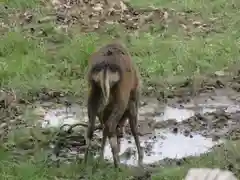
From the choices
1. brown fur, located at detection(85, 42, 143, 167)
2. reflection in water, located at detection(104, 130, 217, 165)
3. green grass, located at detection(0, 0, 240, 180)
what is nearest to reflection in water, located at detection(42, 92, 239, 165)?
reflection in water, located at detection(104, 130, 217, 165)

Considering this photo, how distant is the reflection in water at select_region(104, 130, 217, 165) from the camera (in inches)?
278

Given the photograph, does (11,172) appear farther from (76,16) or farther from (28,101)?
(76,16)

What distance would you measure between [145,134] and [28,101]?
6.31ft

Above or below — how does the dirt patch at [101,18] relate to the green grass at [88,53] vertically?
above

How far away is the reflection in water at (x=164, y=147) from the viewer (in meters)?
7.05

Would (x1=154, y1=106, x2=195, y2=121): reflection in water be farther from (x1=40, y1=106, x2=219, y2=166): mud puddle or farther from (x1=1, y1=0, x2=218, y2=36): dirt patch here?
(x1=1, y1=0, x2=218, y2=36): dirt patch

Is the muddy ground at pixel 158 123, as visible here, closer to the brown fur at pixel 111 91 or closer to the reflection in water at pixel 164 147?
the reflection in water at pixel 164 147

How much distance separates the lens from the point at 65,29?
38.1ft

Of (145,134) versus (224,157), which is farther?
(145,134)

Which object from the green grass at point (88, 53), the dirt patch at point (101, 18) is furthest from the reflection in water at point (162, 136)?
the dirt patch at point (101, 18)

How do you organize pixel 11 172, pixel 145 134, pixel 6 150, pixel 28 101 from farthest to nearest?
1. pixel 28 101
2. pixel 145 134
3. pixel 6 150
4. pixel 11 172

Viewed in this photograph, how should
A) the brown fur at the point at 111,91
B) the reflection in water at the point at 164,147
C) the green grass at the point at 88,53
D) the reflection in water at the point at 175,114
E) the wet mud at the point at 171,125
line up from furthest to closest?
the green grass at the point at 88,53 < the reflection in water at the point at 175,114 < the wet mud at the point at 171,125 < the reflection in water at the point at 164,147 < the brown fur at the point at 111,91

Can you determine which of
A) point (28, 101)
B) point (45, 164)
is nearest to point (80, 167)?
point (45, 164)

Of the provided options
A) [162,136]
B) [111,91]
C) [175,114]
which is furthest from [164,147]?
[111,91]
